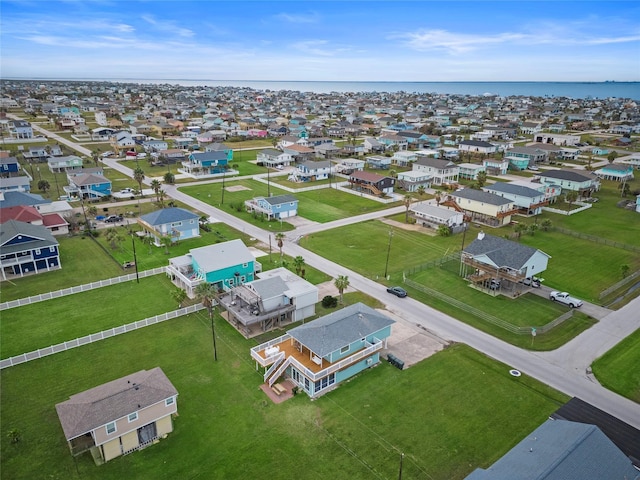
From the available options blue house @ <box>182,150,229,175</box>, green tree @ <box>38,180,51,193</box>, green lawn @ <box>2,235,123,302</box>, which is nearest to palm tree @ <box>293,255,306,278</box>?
green lawn @ <box>2,235,123,302</box>

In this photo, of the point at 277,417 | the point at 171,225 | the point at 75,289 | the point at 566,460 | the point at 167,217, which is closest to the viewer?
the point at 566,460

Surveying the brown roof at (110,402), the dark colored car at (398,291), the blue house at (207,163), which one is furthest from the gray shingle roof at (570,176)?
the brown roof at (110,402)

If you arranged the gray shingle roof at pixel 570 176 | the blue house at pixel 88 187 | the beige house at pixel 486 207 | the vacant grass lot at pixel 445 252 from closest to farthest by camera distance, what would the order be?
the vacant grass lot at pixel 445 252 → the beige house at pixel 486 207 → the blue house at pixel 88 187 → the gray shingle roof at pixel 570 176

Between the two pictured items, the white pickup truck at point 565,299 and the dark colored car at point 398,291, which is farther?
the dark colored car at point 398,291

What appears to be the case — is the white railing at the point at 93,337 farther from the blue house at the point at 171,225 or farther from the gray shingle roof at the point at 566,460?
the gray shingle roof at the point at 566,460

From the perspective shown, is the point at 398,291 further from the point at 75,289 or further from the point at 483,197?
the point at 75,289

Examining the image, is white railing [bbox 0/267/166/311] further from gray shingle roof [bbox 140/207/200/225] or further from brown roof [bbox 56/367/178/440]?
brown roof [bbox 56/367/178/440]

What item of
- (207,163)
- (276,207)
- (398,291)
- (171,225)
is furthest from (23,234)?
(207,163)
